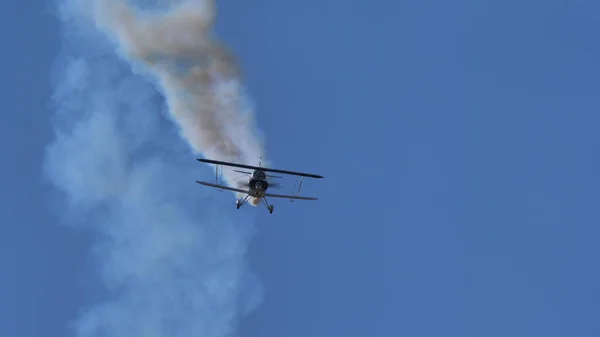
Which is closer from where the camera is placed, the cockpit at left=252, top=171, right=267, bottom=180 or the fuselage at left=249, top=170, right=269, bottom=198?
the fuselage at left=249, top=170, right=269, bottom=198

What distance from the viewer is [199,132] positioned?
6850 cm

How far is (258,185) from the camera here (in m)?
66.8

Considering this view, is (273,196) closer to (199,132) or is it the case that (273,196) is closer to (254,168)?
(254,168)

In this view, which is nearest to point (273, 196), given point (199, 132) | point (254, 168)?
point (254, 168)

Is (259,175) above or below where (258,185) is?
above

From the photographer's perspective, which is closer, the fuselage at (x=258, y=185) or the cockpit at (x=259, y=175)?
the fuselage at (x=258, y=185)

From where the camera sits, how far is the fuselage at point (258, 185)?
66750 millimetres

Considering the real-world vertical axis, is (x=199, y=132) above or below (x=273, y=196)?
above

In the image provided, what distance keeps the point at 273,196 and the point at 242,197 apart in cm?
295

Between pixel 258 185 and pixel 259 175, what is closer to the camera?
pixel 258 185

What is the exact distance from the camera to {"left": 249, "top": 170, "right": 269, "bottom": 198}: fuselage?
2628 inches

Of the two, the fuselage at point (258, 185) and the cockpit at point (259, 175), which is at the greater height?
the cockpit at point (259, 175)

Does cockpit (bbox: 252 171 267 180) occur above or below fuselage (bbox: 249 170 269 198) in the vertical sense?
above

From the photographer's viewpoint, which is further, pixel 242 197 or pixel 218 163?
pixel 242 197
